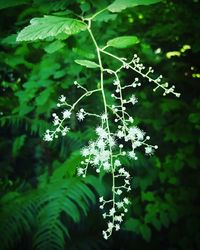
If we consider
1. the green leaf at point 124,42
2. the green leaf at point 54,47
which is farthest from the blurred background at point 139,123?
the green leaf at point 124,42

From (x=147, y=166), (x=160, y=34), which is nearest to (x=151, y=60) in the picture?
(x=160, y=34)

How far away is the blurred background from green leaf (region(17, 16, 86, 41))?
0.72 metres

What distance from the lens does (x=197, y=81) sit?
2.03 m

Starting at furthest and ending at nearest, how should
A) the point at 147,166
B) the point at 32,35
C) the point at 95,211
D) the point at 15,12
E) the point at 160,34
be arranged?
the point at 95,211 → the point at 147,166 → the point at 160,34 → the point at 15,12 → the point at 32,35

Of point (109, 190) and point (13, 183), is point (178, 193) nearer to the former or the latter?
point (109, 190)

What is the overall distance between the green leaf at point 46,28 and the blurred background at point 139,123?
Answer: 0.72 metres

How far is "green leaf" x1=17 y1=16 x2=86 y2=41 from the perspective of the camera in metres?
0.75

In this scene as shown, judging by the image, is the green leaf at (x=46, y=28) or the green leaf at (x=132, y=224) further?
the green leaf at (x=132, y=224)

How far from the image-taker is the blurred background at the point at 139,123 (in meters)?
1.74

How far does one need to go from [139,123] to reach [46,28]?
1.32 meters

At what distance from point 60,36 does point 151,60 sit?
125 cm

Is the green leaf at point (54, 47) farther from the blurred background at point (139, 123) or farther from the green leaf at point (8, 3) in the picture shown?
the blurred background at point (139, 123)

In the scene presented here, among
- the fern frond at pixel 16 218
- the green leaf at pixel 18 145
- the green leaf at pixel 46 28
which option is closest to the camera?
the green leaf at pixel 46 28

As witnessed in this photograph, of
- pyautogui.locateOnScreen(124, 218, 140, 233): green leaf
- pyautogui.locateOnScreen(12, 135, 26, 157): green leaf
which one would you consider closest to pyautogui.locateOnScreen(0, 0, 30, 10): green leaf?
Answer: pyautogui.locateOnScreen(12, 135, 26, 157): green leaf
